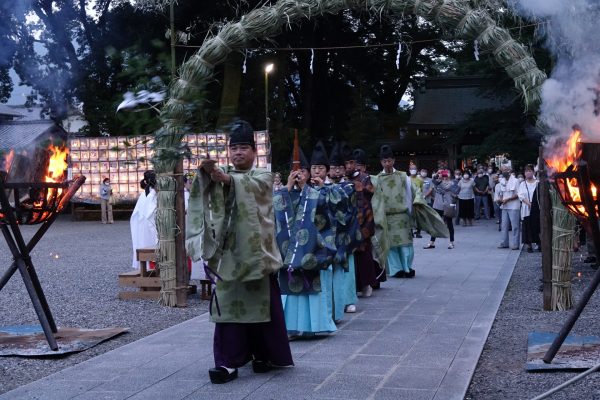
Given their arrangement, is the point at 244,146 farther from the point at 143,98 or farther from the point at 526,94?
the point at 526,94

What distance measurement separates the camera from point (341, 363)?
6.61m

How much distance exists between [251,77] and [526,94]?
68.9 feet

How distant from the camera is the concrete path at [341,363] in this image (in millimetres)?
5742

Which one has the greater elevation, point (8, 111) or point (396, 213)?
point (8, 111)

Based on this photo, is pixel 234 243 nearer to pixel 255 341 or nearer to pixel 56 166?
pixel 255 341

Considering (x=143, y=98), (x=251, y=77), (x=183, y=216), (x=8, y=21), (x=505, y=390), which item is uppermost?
(x=251, y=77)

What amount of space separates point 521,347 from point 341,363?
1681 millimetres

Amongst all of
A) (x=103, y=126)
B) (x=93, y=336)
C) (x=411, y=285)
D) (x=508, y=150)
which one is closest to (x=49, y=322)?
A: (x=93, y=336)

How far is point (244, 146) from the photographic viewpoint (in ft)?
20.4

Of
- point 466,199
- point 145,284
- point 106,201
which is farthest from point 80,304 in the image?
point 106,201

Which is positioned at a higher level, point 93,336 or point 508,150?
point 508,150

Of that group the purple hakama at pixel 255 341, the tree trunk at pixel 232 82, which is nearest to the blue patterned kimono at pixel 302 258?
the purple hakama at pixel 255 341

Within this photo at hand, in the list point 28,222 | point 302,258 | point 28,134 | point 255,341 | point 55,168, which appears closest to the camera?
point 255,341

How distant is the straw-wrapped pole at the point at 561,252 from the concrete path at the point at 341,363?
695 mm
